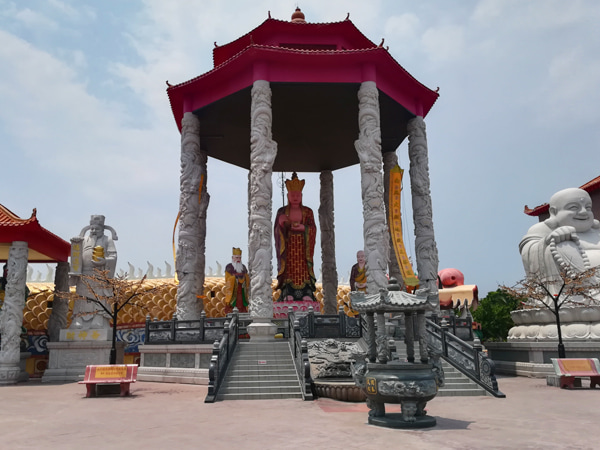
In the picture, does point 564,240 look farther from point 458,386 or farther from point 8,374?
point 8,374

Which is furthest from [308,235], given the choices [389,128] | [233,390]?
Answer: [233,390]

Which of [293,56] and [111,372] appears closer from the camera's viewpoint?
[111,372]

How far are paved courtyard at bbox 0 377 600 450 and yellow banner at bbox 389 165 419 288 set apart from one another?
17.9 ft

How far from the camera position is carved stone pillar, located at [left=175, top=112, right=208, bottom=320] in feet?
55.3

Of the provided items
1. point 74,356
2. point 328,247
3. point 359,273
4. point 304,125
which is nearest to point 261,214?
point 304,125

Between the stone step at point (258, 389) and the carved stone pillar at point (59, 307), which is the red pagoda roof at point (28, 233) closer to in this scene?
the carved stone pillar at point (59, 307)

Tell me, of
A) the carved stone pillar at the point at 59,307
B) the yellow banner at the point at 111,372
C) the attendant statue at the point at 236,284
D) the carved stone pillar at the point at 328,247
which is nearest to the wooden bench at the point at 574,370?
the yellow banner at the point at 111,372

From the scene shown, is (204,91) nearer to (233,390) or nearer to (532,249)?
(233,390)

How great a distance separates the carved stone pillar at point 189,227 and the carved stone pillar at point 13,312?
5.28 m

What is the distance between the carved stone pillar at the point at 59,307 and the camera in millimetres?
20703

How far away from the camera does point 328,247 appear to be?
2292 centimetres

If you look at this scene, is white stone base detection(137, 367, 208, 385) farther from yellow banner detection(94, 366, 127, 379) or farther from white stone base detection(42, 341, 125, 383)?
white stone base detection(42, 341, 125, 383)

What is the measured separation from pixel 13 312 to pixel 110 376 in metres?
7.00

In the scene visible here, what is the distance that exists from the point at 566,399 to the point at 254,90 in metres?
12.1
